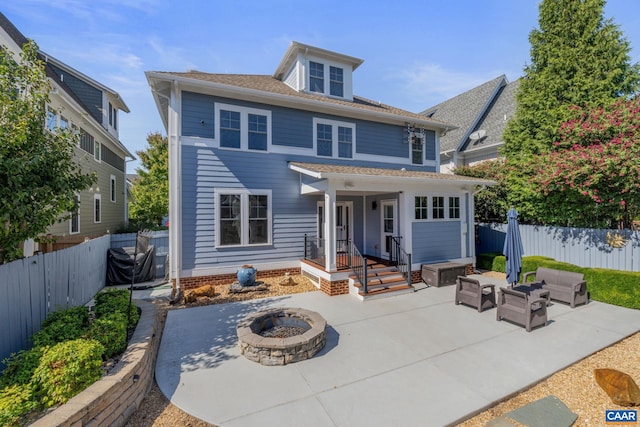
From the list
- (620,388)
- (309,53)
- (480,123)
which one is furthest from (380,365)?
(480,123)

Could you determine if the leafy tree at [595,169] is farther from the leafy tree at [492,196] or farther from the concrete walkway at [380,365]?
the concrete walkway at [380,365]

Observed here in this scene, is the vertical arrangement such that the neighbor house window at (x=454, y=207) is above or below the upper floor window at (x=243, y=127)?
below

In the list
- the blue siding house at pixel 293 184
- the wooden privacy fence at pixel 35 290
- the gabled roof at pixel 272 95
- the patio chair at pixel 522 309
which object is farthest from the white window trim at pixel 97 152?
the patio chair at pixel 522 309

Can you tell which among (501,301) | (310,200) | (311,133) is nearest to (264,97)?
(311,133)

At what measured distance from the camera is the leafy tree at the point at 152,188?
18.9 m

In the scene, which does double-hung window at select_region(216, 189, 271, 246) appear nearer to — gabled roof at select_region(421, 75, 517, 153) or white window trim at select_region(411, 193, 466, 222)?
white window trim at select_region(411, 193, 466, 222)

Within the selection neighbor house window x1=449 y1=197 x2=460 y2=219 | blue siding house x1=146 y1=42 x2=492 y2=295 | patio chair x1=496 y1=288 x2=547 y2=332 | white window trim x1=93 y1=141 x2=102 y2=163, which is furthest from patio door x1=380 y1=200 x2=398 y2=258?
white window trim x1=93 y1=141 x2=102 y2=163

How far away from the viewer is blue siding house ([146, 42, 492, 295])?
8.46 meters

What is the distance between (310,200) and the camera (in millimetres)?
10094

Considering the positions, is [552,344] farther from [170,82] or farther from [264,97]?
[170,82]

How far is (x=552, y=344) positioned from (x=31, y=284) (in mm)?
9023

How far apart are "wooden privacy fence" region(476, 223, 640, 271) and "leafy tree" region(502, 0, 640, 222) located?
968 millimetres

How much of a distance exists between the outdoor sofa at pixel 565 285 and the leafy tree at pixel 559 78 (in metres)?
4.22

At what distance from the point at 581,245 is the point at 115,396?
13.3m
